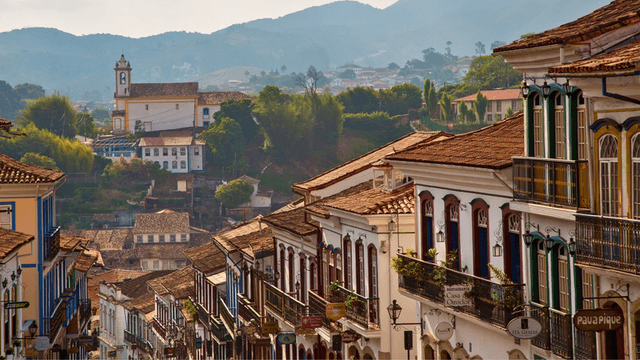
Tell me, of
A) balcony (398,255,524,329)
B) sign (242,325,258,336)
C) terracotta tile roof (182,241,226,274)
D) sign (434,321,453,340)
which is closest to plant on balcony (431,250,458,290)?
balcony (398,255,524,329)

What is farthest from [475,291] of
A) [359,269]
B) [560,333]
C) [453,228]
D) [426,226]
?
[359,269]

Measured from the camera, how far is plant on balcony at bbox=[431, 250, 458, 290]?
2152 centimetres

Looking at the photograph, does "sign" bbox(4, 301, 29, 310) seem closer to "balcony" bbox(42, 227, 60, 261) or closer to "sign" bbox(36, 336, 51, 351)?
"sign" bbox(36, 336, 51, 351)

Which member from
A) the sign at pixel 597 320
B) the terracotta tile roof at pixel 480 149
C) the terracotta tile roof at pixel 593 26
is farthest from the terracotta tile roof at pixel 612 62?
the terracotta tile roof at pixel 480 149

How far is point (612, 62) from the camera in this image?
1382 cm

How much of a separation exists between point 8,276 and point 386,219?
9.82 m

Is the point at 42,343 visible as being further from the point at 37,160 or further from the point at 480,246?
the point at 37,160

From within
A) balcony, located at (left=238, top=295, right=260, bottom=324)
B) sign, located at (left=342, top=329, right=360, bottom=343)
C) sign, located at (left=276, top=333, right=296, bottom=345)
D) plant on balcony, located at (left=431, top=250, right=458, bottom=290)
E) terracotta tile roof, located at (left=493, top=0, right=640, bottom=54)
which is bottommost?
balcony, located at (left=238, top=295, right=260, bottom=324)

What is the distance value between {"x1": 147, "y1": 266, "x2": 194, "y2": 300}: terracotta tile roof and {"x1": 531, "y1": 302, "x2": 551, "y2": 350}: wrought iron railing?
42.4 m

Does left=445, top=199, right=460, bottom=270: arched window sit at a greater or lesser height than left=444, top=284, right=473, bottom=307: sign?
greater

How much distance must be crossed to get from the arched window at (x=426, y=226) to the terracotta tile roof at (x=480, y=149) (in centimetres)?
117

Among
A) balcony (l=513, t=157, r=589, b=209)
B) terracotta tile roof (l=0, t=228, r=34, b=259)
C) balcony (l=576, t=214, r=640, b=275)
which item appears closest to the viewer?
balcony (l=576, t=214, r=640, b=275)

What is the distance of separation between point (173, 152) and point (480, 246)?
A: 177594 millimetres

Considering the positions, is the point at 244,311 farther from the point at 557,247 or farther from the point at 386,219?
the point at 557,247
